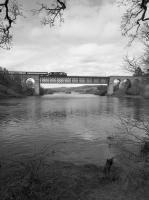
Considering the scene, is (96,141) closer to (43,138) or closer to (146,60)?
(43,138)

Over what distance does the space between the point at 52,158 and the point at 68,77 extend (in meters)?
149

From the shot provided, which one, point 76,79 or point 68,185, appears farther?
point 76,79

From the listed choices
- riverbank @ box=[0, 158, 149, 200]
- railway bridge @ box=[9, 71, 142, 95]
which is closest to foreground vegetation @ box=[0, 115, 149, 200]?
riverbank @ box=[0, 158, 149, 200]

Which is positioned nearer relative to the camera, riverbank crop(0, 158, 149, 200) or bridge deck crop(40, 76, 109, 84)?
riverbank crop(0, 158, 149, 200)

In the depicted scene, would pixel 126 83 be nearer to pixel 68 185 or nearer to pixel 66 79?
pixel 66 79

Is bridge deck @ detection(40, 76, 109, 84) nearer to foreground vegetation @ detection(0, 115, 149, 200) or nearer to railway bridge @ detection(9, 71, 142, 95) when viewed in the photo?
railway bridge @ detection(9, 71, 142, 95)

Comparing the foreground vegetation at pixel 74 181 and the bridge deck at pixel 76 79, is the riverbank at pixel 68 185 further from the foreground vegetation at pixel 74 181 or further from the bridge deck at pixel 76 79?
the bridge deck at pixel 76 79

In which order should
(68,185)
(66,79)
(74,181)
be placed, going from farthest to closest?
1. (66,79)
2. (74,181)
3. (68,185)

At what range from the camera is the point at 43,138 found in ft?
65.1

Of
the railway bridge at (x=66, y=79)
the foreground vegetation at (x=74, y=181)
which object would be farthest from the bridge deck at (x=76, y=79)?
the foreground vegetation at (x=74, y=181)

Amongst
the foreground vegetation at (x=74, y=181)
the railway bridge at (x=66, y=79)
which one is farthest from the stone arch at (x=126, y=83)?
the foreground vegetation at (x=74, y=181)

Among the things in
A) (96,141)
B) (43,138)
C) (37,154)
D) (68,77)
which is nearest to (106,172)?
(37,154)

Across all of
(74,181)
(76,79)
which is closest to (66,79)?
(76,79)

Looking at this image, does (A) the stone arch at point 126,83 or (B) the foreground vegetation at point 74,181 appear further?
(A) the stone arch at point 126,83
